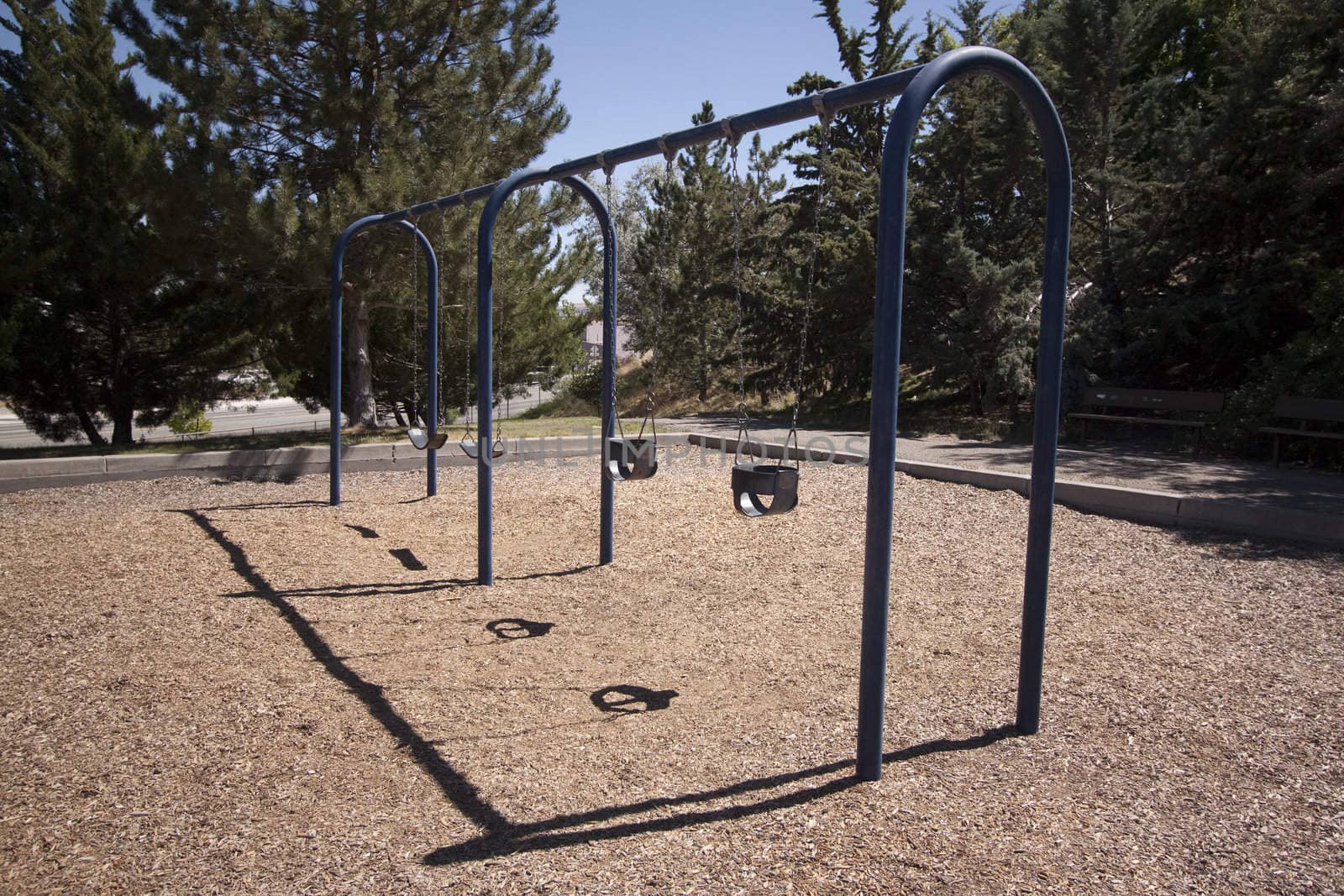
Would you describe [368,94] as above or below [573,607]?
above

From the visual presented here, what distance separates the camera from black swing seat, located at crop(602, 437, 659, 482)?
186 inches

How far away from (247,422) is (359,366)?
671 inches

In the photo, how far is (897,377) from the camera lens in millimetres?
2662

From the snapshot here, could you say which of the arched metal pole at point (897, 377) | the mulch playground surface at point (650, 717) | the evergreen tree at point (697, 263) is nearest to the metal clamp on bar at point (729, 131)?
the arched metal pole at point (897, 377)

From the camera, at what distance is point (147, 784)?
2.77 metres

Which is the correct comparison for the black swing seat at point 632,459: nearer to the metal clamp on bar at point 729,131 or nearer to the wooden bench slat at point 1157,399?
the metal clamp on bar at point 729,131

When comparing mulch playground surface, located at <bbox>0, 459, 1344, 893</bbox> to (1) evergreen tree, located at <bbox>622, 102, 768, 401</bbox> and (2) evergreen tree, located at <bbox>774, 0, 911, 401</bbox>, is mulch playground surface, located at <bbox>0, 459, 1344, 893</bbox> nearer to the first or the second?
(2) evergreen tree, located at <bbox>774, 0, 911, 401</bbox>

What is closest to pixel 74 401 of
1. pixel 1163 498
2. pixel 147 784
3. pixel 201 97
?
pixel 201 97

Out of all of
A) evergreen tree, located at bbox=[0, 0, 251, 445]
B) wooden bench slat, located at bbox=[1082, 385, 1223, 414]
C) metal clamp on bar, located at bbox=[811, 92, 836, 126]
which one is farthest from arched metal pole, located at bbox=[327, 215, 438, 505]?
wooden bench slat, located at bbox=[1082, 385, 1223, 414]

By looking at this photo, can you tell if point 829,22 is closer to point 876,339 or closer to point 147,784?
point 876,339

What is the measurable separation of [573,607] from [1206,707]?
2911 millimetres

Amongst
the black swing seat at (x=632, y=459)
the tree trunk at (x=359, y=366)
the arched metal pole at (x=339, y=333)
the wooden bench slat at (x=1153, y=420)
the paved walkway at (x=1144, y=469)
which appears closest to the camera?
the black swing seat at (x=632, y=459)

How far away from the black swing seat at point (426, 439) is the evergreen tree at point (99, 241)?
155 inches

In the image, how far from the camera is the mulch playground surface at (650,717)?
7.77 feet
